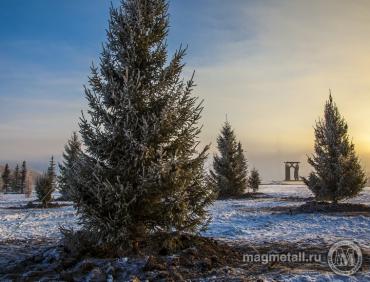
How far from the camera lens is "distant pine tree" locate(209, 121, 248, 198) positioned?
116 ft

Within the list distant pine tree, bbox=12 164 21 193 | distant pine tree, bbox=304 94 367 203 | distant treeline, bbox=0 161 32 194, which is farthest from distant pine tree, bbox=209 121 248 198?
distant pine tree, bbox=12 164 21 193

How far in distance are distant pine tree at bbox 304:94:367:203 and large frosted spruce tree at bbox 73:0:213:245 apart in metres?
15.4

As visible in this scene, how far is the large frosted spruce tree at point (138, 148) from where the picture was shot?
9.27 metres

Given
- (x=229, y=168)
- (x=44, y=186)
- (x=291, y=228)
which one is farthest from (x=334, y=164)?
(x=44, y=186)

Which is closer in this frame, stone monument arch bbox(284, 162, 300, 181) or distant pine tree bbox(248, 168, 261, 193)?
distant pine tree bbox(248, 168, 261, 193)

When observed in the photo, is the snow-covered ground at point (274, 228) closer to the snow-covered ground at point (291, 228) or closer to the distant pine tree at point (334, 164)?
the snow-covered ground at point (291, 228)

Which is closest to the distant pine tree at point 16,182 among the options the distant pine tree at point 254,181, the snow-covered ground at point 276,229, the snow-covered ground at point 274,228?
the distant pine tree at point 254,181

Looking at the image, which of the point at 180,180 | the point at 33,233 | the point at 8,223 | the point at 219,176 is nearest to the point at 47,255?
the point at 180,180

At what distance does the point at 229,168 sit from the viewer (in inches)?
1410

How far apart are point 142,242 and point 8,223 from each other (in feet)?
41.7

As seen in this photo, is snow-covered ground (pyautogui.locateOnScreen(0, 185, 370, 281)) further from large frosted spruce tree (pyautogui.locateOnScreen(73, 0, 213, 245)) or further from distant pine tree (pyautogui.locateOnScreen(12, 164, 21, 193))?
distant pine tree (pyautogui.locateOnScreen(12, 164, 21, 193))

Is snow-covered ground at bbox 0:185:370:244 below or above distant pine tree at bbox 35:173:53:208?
below

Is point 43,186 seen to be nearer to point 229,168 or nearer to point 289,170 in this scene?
point 229,168

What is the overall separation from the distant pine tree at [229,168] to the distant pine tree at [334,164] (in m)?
11.4
